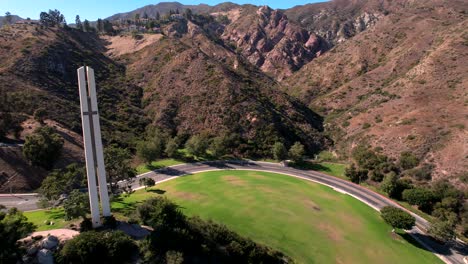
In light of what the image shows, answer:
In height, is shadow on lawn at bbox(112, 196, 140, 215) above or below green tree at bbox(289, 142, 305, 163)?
below

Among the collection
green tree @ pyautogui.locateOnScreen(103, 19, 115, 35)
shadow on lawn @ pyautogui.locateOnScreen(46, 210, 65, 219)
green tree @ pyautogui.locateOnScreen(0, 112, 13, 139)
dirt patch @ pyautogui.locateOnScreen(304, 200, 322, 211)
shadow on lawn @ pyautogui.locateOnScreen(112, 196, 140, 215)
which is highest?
green tree @ pyautogui.locateOnScreen(103, 19, 115, 35)

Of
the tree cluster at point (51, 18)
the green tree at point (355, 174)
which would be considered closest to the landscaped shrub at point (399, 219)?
the green tree at point (355, 174)

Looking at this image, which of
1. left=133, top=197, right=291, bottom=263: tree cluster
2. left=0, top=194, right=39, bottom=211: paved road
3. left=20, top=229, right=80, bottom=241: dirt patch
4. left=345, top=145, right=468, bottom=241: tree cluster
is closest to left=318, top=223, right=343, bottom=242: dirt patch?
left=133, top=197, right=291, bottom=263: tree cluster

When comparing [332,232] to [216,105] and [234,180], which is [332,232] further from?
[216,105]

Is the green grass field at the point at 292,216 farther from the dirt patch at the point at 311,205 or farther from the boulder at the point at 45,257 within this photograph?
the boulder at the point at 45,257

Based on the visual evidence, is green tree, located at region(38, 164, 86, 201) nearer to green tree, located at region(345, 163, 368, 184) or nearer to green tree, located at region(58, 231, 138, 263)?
Result: green tree, located at region(58, 231, 138, 263)

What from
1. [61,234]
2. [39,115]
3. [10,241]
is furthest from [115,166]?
[39,115]
